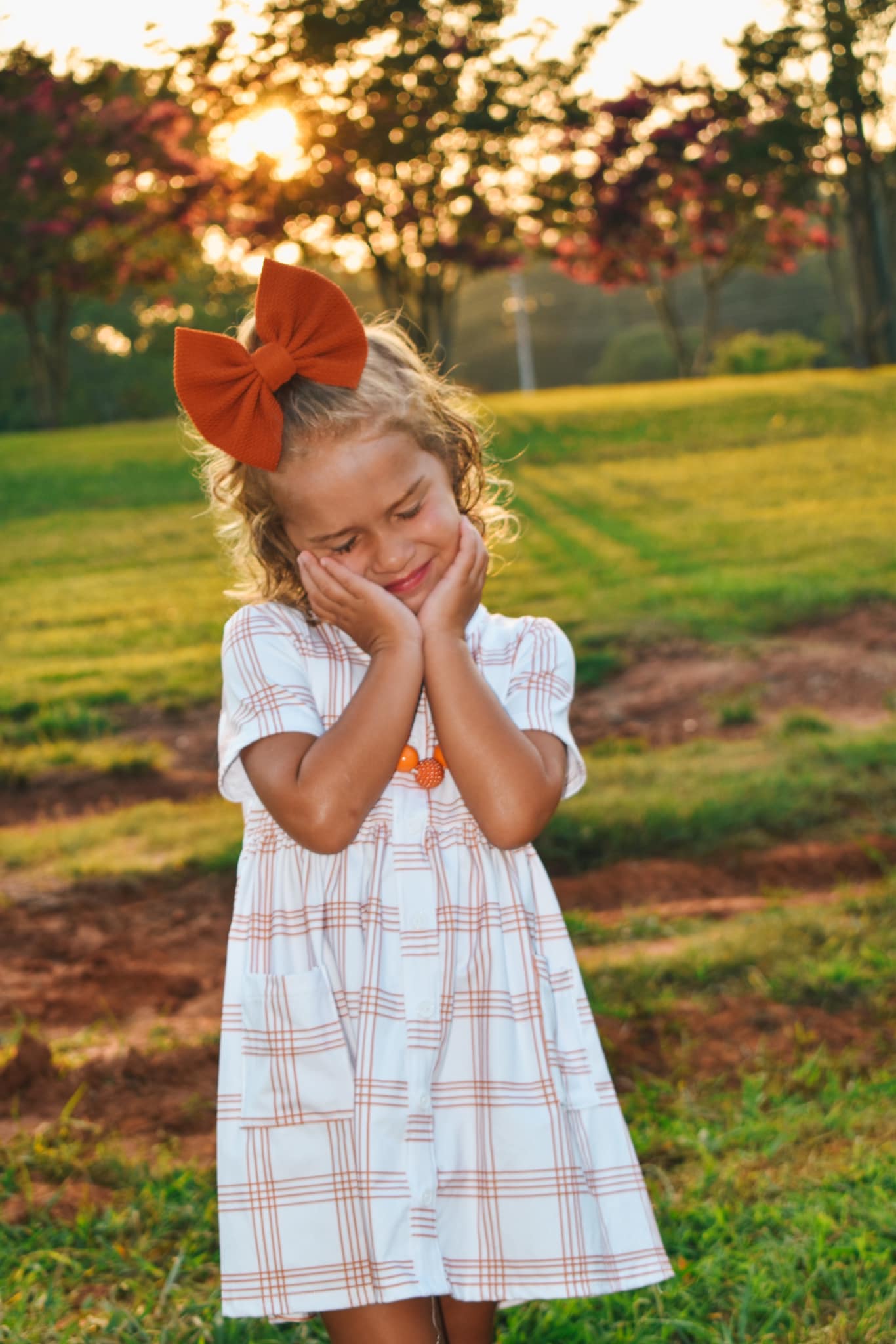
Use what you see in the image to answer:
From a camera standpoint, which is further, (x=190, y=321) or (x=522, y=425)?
(x=190, y=321)

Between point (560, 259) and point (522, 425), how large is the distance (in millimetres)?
1792

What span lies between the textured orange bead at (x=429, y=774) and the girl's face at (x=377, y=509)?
24 cm

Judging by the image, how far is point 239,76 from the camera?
3803 mm

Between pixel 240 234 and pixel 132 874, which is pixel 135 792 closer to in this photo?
pixel 132 874

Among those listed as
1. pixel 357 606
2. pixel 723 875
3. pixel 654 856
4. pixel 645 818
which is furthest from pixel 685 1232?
pixel 645 818

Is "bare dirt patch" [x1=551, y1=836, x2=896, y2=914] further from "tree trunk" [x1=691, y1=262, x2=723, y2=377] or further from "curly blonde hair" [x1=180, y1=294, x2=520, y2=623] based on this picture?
"tree trunk" [x1=691, y1=262, x2=723, y2=377]

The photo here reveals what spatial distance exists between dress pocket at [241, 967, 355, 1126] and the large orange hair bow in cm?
74

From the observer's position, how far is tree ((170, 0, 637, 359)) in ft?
12.3

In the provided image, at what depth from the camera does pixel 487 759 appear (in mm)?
1891

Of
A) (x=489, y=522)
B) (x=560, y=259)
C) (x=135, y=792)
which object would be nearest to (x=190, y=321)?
(x=560, y=259)

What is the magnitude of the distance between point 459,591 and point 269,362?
43 centimetres

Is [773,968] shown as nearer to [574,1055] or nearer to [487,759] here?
[574,1055]

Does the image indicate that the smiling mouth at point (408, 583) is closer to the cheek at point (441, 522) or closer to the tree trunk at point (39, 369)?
the cheek at point (441, 522)

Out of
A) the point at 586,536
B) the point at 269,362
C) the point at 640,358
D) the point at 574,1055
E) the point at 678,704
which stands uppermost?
the point at 640,358
